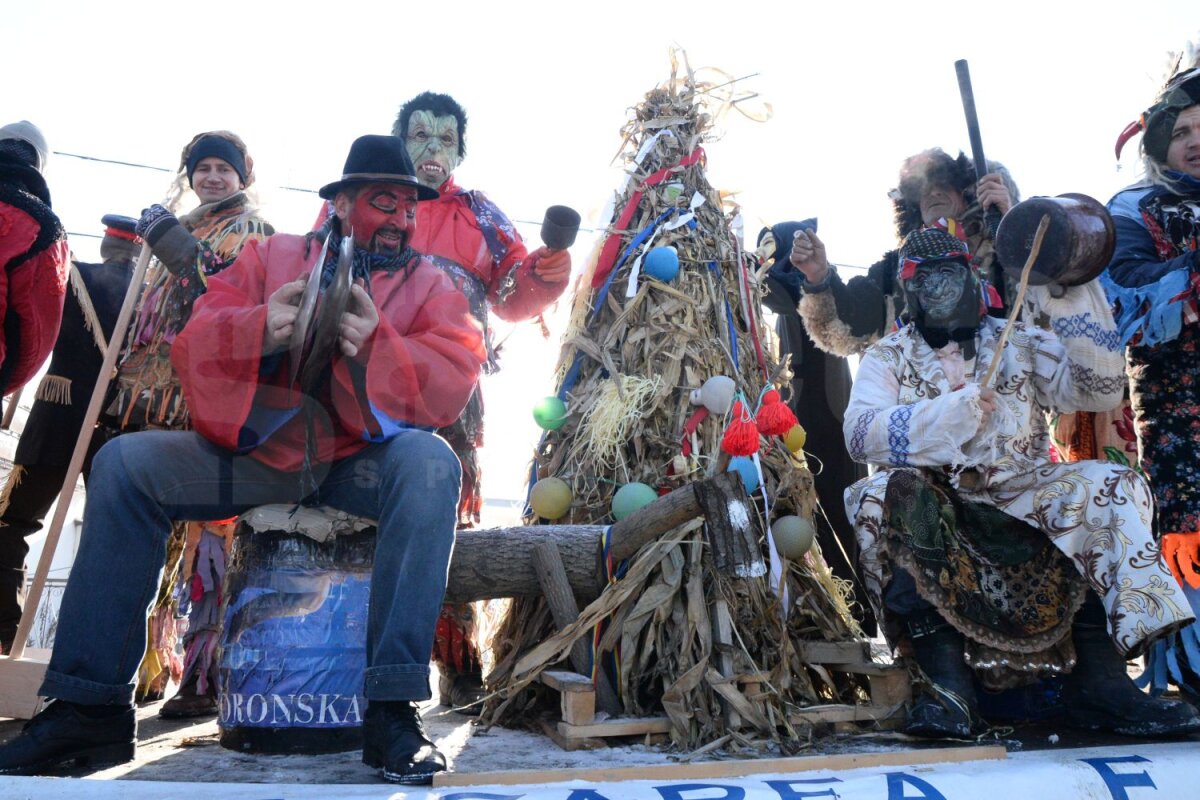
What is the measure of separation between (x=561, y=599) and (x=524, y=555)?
0.18 metres

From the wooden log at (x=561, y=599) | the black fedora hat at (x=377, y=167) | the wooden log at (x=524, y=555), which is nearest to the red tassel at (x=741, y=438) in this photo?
the wooden log at (x=524, y=555)

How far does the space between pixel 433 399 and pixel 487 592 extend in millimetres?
719

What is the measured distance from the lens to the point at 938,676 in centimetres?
288

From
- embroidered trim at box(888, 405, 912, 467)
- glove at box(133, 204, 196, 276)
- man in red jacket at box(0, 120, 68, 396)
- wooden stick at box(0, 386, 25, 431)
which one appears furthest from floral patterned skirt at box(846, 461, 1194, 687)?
wooden stick at box(0, 386, 25, 431)

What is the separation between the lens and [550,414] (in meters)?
3.62

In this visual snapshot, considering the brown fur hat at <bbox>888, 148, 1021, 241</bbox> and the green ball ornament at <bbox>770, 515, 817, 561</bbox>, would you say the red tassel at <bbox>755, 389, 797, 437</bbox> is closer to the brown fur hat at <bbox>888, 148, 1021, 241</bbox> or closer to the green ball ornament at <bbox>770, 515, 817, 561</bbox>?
the green ball ornament at <bbox>770, 515, 817, 561</bbox>

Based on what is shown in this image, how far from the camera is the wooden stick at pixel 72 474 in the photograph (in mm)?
3035

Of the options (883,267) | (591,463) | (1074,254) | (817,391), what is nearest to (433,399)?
(591,463)

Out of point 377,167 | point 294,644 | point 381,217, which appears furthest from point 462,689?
point 377,167

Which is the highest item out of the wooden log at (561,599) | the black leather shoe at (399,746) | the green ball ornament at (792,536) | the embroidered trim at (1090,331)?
the embroidered trim at (1090,331)

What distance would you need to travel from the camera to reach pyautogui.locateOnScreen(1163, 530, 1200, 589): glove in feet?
10.0

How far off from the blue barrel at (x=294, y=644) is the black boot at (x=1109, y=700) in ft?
6.97

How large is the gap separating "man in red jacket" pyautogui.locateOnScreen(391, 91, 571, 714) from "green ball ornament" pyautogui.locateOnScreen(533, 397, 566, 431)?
0.91ft

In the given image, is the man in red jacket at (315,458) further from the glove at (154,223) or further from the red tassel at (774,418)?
the red tassel at (774,418)
